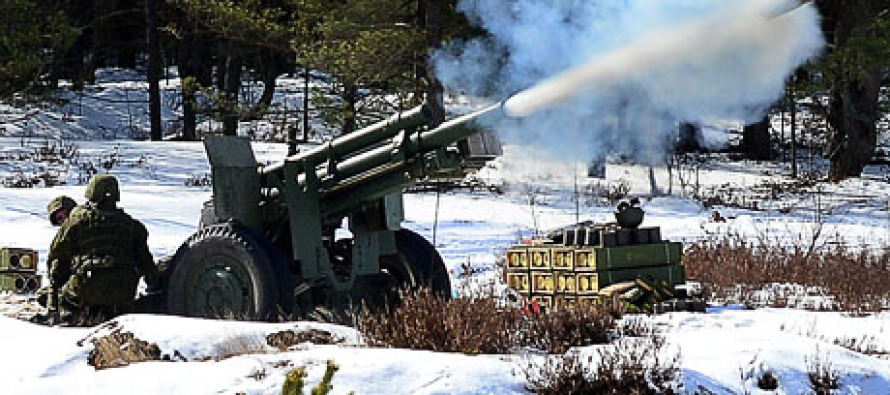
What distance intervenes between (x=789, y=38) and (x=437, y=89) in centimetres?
1155

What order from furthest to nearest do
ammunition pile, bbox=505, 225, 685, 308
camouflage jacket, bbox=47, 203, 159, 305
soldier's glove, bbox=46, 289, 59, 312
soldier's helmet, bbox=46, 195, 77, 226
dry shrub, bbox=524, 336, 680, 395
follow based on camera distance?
soldier's helmet, bbox=46, 195, 77, 226, ammunition pile, bbox=505, 225, 685, 308, soldier's glove, bbox=46, 289, 59, 312, camouflage jacket, bbox=47, 203, 159, 305, dry shrub, bbox=524, 336, 680, 395

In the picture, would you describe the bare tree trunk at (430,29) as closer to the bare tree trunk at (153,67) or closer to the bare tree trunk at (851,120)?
the bare tree trunk at (851,120)

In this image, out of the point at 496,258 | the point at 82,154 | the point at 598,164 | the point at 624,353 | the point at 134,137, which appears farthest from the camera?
the point at 134,137

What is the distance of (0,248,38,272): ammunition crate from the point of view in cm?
1416

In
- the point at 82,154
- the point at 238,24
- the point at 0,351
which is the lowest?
the point at 0,351

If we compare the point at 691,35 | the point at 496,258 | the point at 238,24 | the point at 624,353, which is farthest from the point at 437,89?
the point at 624,353

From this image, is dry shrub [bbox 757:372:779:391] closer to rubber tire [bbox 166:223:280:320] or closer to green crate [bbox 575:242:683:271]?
green crate [bbox 575:242:683:271]

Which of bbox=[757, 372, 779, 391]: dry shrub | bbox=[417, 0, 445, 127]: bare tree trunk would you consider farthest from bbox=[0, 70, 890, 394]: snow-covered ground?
bbox=[417, 0, 445, 127]: bare tree trunk

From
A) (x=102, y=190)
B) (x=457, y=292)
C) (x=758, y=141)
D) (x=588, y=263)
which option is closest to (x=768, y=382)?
(x=588, y=263)

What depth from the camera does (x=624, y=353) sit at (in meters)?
8.64

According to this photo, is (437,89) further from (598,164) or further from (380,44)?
(598,164)

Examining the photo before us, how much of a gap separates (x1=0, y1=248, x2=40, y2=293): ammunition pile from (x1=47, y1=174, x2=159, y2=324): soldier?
236cm

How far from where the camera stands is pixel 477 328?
921cm

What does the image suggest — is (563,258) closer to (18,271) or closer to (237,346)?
(237,346)
